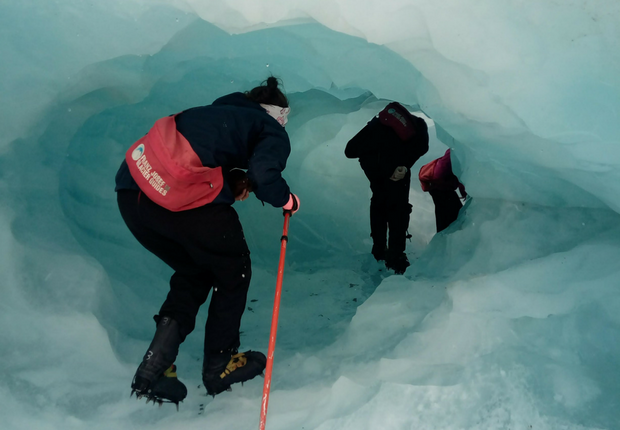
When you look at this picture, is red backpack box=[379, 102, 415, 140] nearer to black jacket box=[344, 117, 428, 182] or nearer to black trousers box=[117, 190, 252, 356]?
black jacket box=[344, 117, 428, 182]

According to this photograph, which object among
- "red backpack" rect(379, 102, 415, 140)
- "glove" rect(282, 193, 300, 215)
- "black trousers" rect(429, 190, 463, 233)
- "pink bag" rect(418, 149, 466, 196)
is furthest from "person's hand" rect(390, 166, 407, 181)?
"glove" rect(282, 193, 300, 215)

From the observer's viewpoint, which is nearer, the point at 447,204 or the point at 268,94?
the point at 268,94

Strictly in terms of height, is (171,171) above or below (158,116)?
above

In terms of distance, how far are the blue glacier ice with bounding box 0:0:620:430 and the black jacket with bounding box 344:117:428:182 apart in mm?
169

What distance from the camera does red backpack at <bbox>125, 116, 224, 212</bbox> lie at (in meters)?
1.38

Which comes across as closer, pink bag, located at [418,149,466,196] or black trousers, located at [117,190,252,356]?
black trousers, located at [117,190,252,356]

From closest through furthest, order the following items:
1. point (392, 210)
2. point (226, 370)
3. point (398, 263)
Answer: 1. point (226, 370)
2. point (392, 210)
3. point (398, 263)

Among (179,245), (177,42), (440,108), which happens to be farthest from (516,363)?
(177,42)

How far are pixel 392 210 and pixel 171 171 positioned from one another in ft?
5.90

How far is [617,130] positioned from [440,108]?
0.63 metres

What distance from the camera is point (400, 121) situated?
2.55 meters

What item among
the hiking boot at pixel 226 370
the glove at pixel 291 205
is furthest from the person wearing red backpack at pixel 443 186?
the hiking boot at pixel 226 370

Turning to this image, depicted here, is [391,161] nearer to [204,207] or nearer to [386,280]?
[386,280]

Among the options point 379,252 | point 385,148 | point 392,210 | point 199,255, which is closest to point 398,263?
point 379,252
